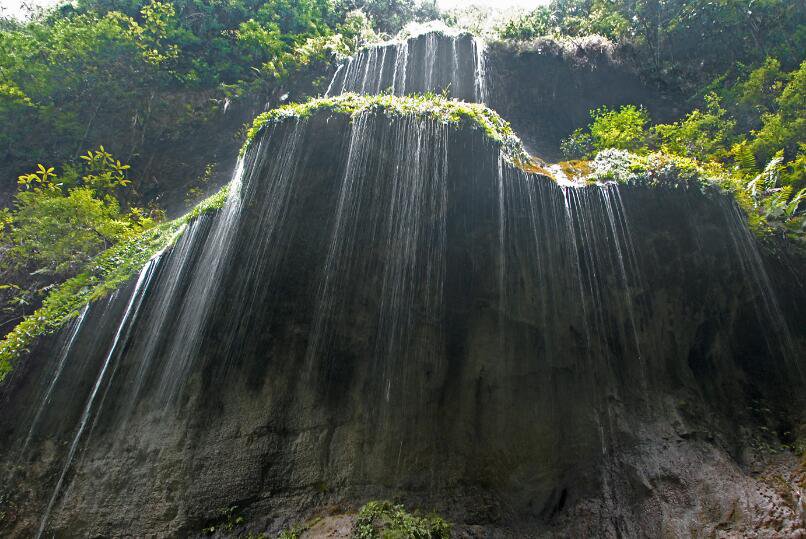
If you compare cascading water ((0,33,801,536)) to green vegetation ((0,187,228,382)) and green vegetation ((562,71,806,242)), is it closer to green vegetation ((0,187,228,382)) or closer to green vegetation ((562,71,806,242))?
green vegetation ((0,187,228,382))

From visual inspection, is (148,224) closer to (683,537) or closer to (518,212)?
(518,212)

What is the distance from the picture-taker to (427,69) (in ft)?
49.3

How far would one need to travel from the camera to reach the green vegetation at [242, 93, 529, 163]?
9383 millimetres

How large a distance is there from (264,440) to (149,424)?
2.35 meters

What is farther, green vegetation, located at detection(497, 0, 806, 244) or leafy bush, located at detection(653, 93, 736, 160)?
leafy bush, located at detection(653, 93, 736, 160)

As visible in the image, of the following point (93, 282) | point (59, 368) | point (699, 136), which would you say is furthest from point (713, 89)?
point (59, 368)

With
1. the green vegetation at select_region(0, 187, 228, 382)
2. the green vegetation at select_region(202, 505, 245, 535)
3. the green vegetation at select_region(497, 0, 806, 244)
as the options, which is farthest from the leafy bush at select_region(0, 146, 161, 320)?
the green vegetation at select_region(497, 0, 806, 244)

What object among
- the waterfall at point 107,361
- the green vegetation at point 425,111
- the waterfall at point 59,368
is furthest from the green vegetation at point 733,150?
the waterfall at point 59,368

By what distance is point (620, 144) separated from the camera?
1233cm

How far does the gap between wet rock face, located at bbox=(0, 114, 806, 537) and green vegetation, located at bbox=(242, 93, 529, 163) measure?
24 centimetres

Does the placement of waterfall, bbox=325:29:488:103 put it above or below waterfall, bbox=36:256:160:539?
above

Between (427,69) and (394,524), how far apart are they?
13451 mm

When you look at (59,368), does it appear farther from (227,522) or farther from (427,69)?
(427,69)

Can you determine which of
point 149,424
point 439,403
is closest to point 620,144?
point 439,403
